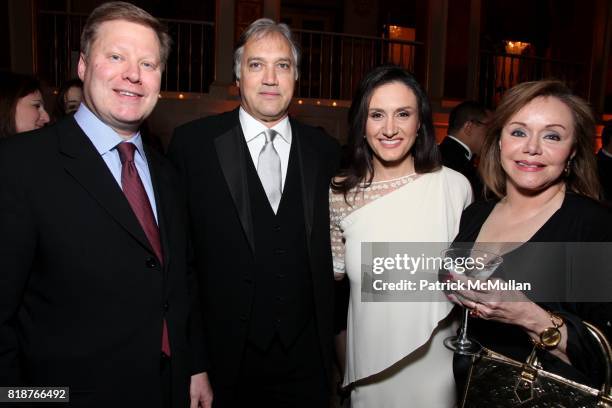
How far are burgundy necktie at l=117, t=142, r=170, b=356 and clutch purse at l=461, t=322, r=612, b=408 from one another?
3.09ft

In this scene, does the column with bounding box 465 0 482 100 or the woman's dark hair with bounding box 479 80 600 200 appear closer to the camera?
the woman's dark hair with bounding box 479 80 600 200

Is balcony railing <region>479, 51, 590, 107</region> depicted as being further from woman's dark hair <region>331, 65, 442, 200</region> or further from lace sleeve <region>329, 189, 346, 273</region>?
lace sleeve <region>329, 189, 346, 273</region>

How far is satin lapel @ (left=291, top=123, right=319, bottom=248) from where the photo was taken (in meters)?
1.92

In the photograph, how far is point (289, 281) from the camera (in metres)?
1.89

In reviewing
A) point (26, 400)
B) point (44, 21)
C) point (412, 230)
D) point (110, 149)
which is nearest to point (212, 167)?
point (110, 149)

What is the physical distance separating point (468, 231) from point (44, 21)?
29.8 feet

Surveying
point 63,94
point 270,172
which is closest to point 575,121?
point 270,172

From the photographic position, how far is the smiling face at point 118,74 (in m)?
1.43

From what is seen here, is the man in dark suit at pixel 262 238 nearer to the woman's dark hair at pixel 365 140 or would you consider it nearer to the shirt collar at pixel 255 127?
the shirt collar at pixel 255 127

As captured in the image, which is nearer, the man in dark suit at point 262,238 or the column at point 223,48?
the man in dark suit at point 262,238

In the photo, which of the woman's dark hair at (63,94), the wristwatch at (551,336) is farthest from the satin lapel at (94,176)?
the woman's dark hair at (63,94)

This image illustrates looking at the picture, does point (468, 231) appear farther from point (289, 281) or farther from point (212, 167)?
point (212, 167)

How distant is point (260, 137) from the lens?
1.99 meters

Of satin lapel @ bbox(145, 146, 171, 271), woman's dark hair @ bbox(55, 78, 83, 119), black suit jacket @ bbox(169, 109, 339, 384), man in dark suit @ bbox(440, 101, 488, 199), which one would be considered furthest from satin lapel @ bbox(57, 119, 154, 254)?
man in dark suit @ bbox(440, 101, 488, 199)
